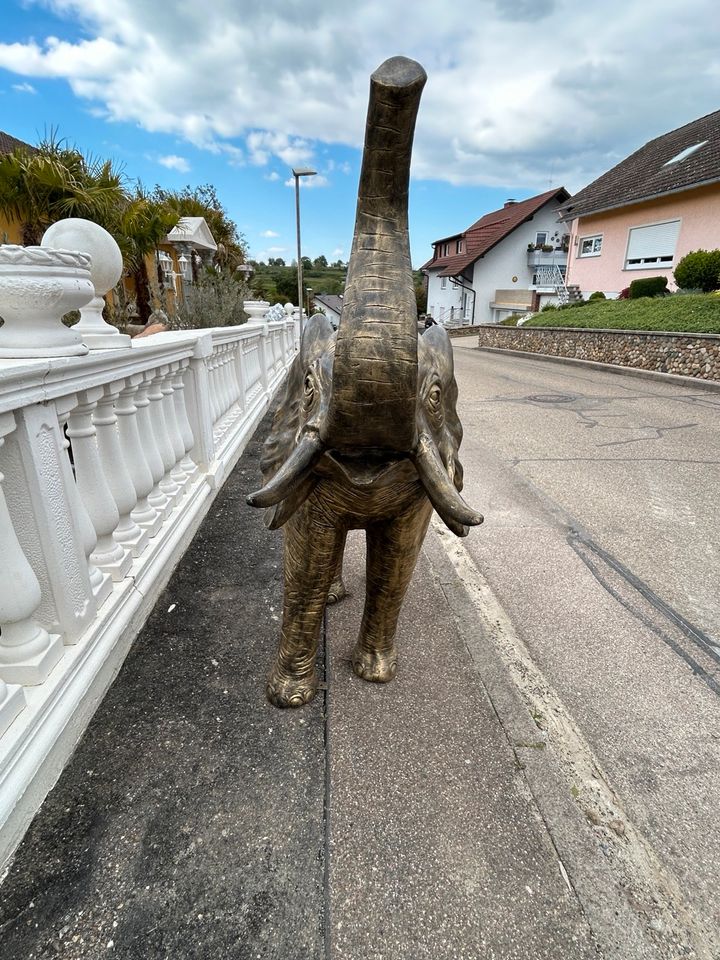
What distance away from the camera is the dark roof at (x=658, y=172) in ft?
57.2

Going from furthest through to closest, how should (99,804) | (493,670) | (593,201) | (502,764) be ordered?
(593,201)
(493,670)
(502,764)
(99,804)

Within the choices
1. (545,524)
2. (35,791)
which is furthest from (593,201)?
(35,791)

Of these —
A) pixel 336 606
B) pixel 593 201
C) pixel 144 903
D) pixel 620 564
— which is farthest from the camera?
pixel 593 201

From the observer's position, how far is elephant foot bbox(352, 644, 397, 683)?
2143mm

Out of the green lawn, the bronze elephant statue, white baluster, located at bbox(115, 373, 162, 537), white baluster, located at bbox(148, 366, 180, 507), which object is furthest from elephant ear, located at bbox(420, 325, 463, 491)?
the green lawn

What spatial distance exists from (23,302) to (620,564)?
3.42 m

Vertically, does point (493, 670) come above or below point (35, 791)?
below

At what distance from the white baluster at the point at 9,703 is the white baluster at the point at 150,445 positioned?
1.36 meters

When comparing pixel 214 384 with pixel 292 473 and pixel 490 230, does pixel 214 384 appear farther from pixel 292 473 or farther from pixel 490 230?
pixel 490 230

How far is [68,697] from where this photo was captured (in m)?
1.74

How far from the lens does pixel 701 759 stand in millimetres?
1910

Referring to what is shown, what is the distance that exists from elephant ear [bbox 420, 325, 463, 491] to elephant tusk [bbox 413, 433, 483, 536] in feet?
0.63

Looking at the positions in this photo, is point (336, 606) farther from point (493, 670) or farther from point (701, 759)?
point (701, 759)

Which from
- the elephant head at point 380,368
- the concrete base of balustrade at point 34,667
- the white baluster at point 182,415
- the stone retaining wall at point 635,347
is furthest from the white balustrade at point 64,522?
the stone retaining wall at point 635,347
